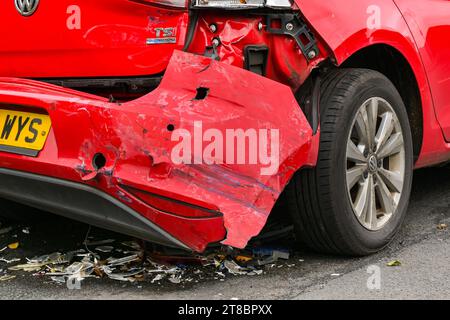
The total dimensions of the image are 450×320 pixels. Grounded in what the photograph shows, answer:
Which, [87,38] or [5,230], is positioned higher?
[87,38]

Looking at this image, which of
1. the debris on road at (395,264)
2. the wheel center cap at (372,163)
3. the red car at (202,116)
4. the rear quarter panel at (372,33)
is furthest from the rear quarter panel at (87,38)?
the debris on road at (395,264)

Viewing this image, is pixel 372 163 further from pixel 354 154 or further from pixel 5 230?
pixel 5 230

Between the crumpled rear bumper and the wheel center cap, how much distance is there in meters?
0.60

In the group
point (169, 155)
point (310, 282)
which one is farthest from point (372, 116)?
point (169, 155)

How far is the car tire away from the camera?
10.4 ft

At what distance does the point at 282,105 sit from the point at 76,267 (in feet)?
4.00

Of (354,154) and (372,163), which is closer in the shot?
(354,154)

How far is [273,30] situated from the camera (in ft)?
9.84

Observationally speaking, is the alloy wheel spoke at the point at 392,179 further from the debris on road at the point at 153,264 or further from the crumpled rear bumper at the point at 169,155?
the crumpled rear bumper at the point at 169,155

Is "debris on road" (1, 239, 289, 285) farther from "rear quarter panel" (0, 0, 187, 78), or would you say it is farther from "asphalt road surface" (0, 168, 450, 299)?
"rear quarter panel" (0, 0, 187, 78)

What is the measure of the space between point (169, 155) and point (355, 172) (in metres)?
1.00

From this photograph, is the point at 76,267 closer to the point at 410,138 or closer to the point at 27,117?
the point at 27,117

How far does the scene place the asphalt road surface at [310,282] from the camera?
301 centimetres

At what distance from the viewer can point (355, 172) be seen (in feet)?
10.9
